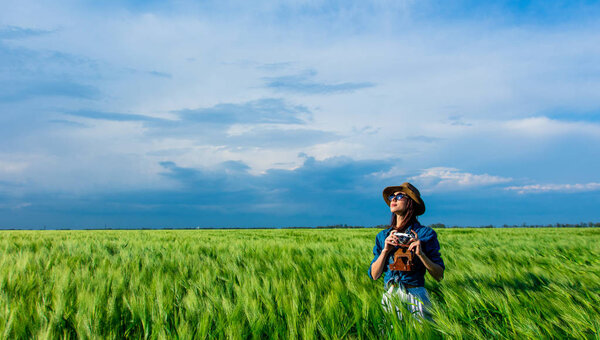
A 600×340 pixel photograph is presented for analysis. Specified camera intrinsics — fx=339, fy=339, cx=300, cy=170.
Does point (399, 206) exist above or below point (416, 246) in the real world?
above

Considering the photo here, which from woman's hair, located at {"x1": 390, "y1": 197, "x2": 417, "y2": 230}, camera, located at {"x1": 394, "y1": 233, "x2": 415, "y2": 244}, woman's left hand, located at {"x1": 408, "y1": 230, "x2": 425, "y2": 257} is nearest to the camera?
woman's left hand, located at {"x1": 408, "y1": 230, "x2": 425, "y2": 257}

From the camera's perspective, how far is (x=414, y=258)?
7.18 feet

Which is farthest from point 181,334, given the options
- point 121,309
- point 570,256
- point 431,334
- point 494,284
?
point 570,256

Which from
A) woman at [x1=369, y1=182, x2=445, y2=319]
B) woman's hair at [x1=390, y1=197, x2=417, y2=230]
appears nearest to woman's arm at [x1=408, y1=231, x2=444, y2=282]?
woman at [x1=369, y1=182, x2=445, y2=319]

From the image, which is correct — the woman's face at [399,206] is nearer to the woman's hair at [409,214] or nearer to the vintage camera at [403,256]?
the woman's hair at [409,214]

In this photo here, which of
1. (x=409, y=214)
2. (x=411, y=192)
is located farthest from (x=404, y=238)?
(x=411, y=192)

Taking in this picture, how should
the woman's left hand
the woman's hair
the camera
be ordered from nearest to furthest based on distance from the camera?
1. the woman's left hand
2. the camera
3. the woman's hair

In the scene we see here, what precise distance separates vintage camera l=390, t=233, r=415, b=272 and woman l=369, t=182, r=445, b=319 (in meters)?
0.02

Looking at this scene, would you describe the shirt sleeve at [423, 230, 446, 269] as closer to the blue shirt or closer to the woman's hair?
the blue shirt

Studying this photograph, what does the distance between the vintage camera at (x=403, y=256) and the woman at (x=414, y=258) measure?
1.0 inches

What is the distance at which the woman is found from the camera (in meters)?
2.19

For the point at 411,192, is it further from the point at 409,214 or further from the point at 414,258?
the point at 414,258

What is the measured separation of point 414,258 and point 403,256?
100 millimetres

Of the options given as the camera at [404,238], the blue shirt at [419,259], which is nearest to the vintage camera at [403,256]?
the camera at [404,238]
